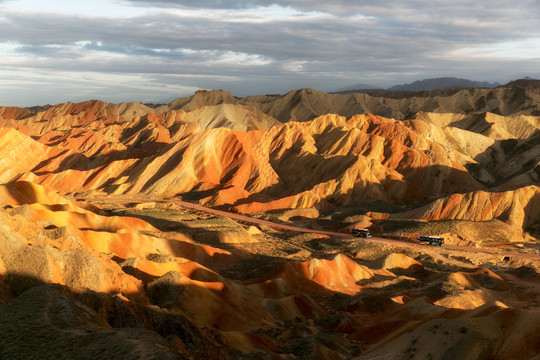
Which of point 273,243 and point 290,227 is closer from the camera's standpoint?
point 273,243

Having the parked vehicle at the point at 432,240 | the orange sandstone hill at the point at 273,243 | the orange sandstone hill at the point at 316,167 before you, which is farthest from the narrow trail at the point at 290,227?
the orange sandstone hill at the point at 316,167

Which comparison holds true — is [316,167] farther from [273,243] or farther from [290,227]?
[273,243]

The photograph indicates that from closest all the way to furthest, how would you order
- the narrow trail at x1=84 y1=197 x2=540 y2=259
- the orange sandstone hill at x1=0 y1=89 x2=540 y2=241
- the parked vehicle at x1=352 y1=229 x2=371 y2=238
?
1. the narrow trail at x1=84 y1=197 x2=540 y2=259
2. the parked vehicle at x1=352 y1=229 x2=371 y2=238
3. the orange sandstone hill at x1=0 y1=89 x2=540 y2=241

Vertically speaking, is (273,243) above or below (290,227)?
above

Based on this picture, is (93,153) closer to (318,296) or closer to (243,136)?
(243,136)

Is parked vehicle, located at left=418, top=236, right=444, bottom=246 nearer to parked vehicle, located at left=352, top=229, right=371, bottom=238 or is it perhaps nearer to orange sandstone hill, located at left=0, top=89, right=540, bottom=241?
parked vehicle, located at left=352, top=229, right=371, bottom=238

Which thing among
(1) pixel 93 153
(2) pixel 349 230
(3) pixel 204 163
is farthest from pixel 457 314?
(1) pixel 93 153

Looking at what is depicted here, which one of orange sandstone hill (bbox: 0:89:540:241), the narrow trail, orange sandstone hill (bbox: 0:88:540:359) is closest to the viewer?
orange sandstone hill (bbox: 0:88:540:359)

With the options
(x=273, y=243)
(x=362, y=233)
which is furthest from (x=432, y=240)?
(x=273, y=243)

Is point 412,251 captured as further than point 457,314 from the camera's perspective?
Yes

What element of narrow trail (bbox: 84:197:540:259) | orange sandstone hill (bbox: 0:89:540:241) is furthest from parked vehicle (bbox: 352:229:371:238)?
orange sandstone hill (bbox: 0:89:540:241)

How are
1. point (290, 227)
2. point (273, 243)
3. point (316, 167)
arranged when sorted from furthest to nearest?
point (316, 167)
point (290, 227)
point (273, 243)
